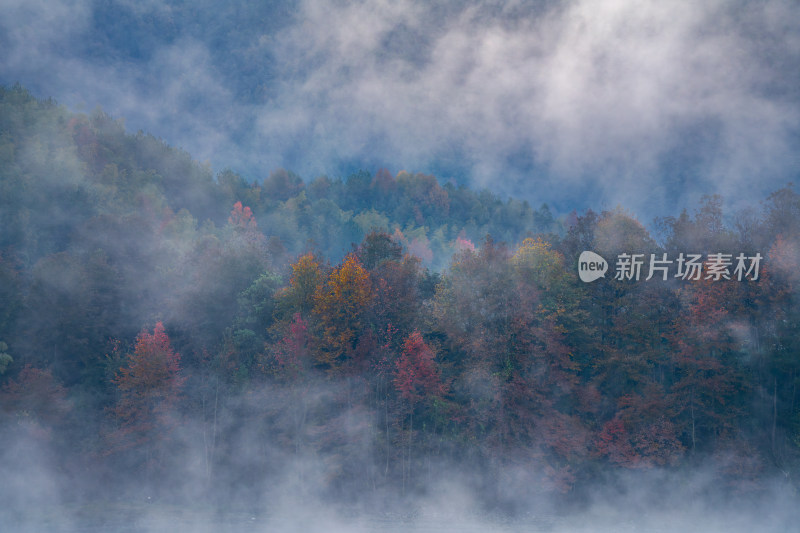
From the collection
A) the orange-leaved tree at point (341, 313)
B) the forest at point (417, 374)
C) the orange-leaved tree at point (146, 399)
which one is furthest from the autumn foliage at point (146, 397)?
the orange-leaved tree at point (341, 313)

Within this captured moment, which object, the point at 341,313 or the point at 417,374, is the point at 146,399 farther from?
the point at 417,374

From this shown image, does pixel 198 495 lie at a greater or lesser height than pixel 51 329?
lesser

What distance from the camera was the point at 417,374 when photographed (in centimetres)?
2980

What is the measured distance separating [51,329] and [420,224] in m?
99.3

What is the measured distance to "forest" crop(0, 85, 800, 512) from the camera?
27625mm

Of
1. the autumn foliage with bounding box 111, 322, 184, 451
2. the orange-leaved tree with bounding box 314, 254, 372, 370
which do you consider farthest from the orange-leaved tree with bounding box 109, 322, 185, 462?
the orange-leaved tree with bounding box 314, 254, 372, 370

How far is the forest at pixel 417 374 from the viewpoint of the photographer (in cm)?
2762

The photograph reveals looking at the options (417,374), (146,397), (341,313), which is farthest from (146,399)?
(417,374)

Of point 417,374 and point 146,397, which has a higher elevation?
point 417,374

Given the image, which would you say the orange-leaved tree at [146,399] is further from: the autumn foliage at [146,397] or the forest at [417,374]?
the forest at [417,374]

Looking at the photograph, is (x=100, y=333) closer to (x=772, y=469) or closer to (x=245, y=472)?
(x=245, y=472)

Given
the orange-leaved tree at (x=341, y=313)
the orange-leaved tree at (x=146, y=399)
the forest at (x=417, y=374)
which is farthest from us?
the orange-leaved tree at (x=341, y=313)

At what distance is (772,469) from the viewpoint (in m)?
26.5

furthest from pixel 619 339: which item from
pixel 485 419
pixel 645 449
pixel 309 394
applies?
pixel 309 394
